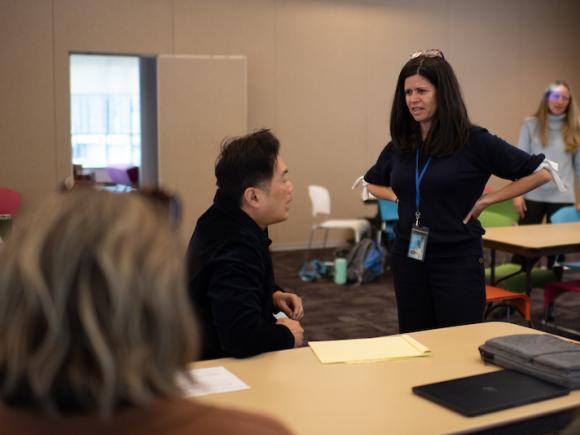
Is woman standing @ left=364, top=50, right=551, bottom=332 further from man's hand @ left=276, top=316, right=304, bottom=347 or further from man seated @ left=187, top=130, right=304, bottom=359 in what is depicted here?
man's hand @ left=276, top=316, right=304, bottom=347

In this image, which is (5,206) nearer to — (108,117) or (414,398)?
(108,117)

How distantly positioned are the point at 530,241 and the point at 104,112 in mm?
6474

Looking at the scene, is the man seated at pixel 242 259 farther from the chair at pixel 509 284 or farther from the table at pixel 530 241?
the table at pixel 530 241

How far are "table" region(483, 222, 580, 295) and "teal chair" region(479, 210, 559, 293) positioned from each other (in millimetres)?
144

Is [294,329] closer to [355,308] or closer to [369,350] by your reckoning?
[369,350]

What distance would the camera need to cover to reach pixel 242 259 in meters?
2.10

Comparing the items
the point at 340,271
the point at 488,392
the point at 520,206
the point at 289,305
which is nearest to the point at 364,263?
the point at 340,271

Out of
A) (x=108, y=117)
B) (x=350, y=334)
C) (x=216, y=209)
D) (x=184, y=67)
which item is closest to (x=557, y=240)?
(x=350, y=334)

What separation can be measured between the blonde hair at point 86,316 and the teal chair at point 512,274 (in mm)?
4173

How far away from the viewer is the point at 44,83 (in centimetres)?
765

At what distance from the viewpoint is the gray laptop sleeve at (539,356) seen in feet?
5.92

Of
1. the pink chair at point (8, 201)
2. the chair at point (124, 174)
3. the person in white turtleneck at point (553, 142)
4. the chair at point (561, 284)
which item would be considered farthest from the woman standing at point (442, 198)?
the chair at point (124, 174)

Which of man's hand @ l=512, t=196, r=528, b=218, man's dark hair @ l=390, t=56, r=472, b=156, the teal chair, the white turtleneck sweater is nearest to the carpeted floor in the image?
the teal chair

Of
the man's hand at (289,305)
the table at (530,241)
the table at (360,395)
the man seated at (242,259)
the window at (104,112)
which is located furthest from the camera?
the window at (104,112)
